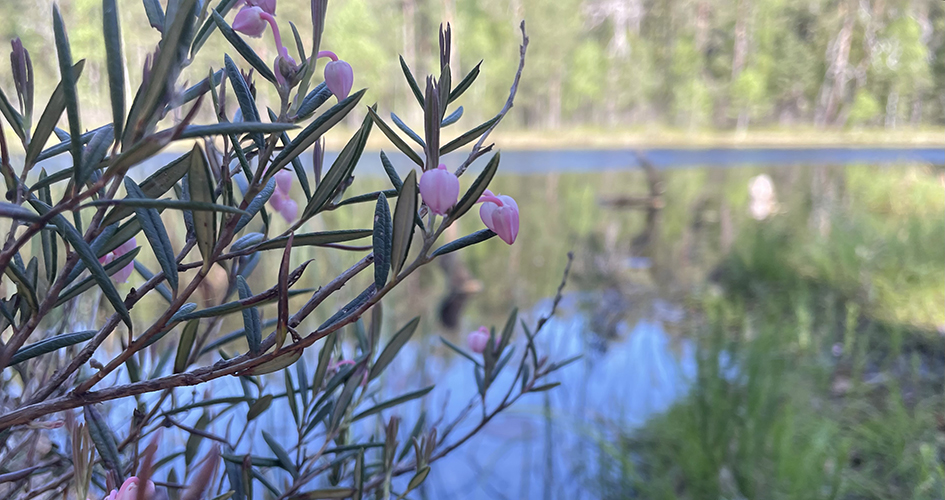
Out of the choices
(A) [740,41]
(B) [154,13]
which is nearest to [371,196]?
(B) [154,13]

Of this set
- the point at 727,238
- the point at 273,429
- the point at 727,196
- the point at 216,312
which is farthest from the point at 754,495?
the point at 727,196

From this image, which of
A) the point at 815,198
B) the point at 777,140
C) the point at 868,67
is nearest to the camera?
the point at 815,198

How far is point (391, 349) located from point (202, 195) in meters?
0.23

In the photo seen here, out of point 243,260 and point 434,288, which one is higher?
point 243,260

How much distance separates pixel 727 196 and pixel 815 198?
3.07 feet

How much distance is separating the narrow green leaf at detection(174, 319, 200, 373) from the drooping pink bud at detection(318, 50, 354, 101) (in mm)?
142

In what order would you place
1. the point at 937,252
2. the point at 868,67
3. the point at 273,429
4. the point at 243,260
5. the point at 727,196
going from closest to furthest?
1. the point at 243,260
2. the point at 273,429
3. the point at 937,252
4. the point at 727,196
5. the point at 868,67

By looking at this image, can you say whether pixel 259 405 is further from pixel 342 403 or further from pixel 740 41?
pixel 740 41

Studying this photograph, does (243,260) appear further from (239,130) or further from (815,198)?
(815,198)

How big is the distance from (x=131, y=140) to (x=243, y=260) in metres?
0.21

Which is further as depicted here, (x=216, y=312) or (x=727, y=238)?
(x=727, y=238)

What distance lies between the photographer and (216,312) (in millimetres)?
210

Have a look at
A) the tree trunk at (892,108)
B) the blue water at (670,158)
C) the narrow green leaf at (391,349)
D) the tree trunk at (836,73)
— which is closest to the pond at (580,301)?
the narrow green leaf at (391,349)

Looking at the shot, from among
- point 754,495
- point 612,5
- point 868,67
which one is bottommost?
point 754,495
